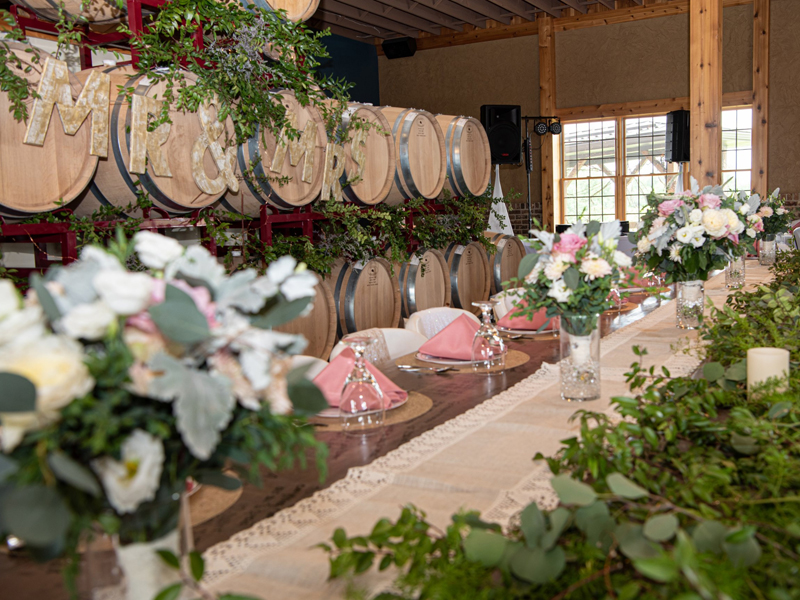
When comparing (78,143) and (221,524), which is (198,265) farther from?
(78,143)

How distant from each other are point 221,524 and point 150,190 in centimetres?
214

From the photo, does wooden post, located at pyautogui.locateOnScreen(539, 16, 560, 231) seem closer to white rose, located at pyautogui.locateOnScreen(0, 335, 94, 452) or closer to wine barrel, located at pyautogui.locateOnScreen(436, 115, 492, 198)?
wine barrel, located at pyautogui.locateOnScreen(436, 115, 492, 198)

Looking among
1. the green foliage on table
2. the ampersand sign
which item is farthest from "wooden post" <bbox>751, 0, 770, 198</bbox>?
the green foliage on table

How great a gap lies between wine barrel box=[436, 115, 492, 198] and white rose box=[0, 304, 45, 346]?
15.7 ft

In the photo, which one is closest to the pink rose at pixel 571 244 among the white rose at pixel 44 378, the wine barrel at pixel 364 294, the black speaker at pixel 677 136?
the white rose at pixel 44 378

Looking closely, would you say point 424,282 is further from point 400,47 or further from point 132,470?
point 400,47

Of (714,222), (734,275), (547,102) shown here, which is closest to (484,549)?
(714,222)

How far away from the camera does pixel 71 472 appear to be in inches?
23.4

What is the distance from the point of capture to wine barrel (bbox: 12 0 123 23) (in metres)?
2.99

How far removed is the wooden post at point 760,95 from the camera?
9.21m

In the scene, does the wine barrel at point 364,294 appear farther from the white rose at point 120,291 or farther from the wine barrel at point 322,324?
the white rose at point 120,291

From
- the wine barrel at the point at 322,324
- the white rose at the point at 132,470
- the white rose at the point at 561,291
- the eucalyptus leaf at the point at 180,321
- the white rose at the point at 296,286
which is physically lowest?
the wine barrel at the point at 322,324

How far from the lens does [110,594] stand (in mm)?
727

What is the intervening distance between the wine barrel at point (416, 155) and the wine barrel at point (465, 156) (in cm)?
20
